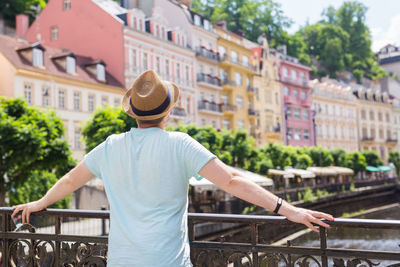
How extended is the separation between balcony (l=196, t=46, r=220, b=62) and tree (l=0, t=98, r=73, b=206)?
2845 centimetres

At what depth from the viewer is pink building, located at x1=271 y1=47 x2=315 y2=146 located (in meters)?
59.8

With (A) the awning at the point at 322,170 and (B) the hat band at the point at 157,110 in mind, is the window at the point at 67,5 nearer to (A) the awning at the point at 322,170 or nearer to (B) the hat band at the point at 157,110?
(A) the awning at the point at 322,170

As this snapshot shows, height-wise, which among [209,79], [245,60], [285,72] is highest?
[285,72]

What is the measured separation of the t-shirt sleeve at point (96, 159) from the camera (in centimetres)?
283

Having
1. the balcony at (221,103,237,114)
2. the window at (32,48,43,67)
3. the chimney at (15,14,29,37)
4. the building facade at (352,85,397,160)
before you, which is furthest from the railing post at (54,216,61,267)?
the building facade at (352,85,397,160)

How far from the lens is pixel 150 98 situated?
271 centimetres

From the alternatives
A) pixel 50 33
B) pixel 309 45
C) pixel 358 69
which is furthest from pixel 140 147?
pixel 358 69

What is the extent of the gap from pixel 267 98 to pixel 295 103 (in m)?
6.12

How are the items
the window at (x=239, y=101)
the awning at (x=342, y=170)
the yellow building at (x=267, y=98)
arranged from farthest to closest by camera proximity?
the yellow building at (x=267, y=98), the window at (x=239, y=101), the awning at (x=342, y=170)

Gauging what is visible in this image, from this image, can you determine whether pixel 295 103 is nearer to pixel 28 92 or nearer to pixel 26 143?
pixel 28 92

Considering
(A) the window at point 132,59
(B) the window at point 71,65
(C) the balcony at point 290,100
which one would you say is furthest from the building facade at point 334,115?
(B) the window at point 71,65

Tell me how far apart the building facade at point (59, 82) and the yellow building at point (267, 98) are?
887 inches

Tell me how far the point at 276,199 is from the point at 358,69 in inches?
3613

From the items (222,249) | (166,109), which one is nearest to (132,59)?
(222,249)
